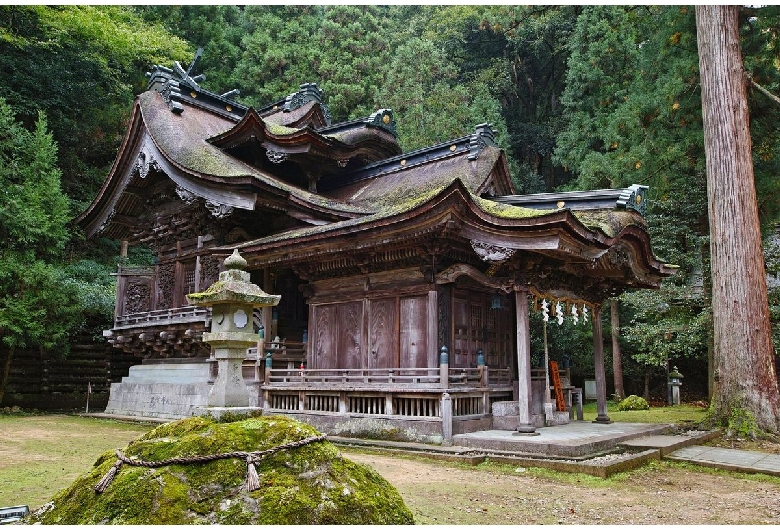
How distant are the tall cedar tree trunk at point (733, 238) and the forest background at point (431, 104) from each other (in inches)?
67.6

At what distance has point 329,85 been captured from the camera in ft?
98.6

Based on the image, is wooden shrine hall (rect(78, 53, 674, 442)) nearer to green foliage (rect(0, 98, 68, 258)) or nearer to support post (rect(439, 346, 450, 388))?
support post (rect(439, 346, 450, 388))

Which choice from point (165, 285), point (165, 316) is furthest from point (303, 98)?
point (165, 316)

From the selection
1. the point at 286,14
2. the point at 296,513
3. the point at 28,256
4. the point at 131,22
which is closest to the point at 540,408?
the point at 296,513

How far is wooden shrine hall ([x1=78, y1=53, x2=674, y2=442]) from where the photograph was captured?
1059 centimetres

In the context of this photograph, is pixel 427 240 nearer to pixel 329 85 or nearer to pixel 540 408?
pixel 540 408

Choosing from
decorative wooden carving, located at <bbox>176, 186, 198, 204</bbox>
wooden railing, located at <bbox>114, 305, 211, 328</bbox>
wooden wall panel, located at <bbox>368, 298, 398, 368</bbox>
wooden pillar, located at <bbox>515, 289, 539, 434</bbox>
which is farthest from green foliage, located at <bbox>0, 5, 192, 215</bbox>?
wooden pillar, located at <bbox>515, 289, 539, 434</bbox>

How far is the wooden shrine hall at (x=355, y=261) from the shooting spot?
10586mm

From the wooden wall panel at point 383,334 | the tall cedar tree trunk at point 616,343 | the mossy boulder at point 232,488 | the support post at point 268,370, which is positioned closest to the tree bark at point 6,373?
the support post at point 268,370

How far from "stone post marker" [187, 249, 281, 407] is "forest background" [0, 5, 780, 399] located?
12.6m

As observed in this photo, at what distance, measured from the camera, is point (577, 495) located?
22.6 feet

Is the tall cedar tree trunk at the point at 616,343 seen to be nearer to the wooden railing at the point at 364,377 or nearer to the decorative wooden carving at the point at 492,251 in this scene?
the wooden railing at the point at 364,377

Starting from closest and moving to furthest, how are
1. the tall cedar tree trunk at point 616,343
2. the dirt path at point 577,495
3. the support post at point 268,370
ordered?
the dirt path at point 577,495, the support post at point 268,370, the tall cedar tree trunk at point 616,343

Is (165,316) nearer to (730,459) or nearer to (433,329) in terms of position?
(433,329)
